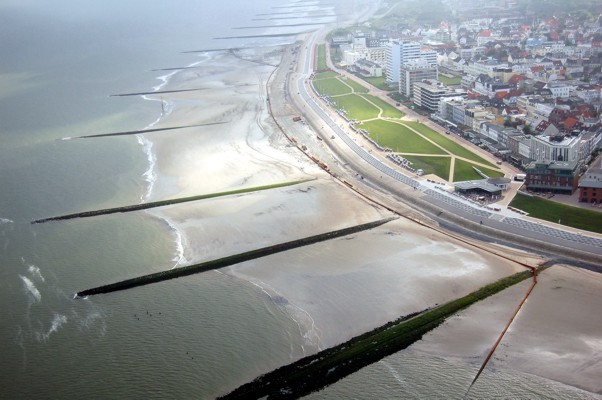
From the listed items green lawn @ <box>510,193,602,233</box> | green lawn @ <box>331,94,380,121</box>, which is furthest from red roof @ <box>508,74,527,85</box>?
green lawn @ <box>510,193,602,233</box>

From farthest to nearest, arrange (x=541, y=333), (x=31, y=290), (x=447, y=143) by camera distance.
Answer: (x=447, y=143) < (x=31, y=290) < (x=541, y=333)

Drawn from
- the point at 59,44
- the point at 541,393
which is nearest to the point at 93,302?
the point at 541,393

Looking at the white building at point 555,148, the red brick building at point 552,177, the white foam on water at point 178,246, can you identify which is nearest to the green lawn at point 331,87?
the white building at point 555,148

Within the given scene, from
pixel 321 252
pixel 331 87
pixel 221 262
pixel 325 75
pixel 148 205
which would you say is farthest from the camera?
pixel 325 75

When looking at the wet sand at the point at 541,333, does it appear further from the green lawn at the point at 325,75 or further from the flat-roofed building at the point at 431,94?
the green lawn at the point at 325,75

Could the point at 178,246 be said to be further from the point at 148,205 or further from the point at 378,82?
the point at 378,82

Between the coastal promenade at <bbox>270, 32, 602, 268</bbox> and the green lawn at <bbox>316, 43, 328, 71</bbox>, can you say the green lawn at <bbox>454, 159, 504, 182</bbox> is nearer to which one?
the coastal promenade at <bbox>270, 32, 602, 268</bbox>

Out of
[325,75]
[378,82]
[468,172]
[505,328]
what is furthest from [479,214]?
[325,75]
